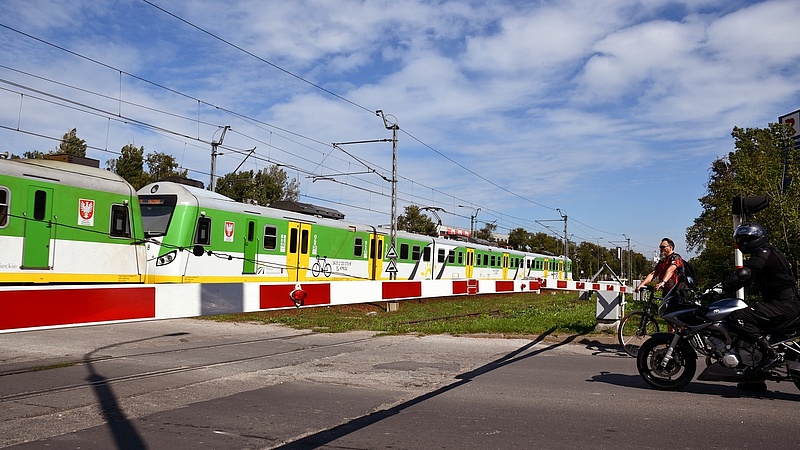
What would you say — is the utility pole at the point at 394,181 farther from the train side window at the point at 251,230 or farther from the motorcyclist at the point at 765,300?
the motorcyclist at the point at 765,300

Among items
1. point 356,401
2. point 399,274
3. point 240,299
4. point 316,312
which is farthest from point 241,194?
point 356,401

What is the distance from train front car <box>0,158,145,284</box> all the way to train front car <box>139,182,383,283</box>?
1.27 meters

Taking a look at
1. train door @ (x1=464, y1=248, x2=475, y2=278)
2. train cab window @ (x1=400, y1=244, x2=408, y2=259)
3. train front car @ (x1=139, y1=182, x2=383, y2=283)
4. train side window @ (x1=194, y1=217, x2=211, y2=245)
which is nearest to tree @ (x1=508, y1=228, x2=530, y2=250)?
train door @ (x1=464, y1=248, x2=475, y2=278)

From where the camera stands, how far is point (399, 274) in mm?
32000

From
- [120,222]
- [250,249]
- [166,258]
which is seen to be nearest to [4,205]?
[120,222]

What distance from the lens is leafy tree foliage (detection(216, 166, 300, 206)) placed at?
188ft

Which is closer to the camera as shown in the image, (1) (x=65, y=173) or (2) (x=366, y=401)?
(2) (x=366, y=401)

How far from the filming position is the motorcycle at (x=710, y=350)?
690cm

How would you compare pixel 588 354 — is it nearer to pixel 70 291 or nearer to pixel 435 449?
pixel 435 449

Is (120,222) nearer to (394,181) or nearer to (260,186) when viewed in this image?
(394,181)

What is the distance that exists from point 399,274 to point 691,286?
2261cm

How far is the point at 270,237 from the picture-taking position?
22.6 meters

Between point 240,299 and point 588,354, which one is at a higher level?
point 240,299

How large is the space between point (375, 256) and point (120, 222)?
45.1 feet
